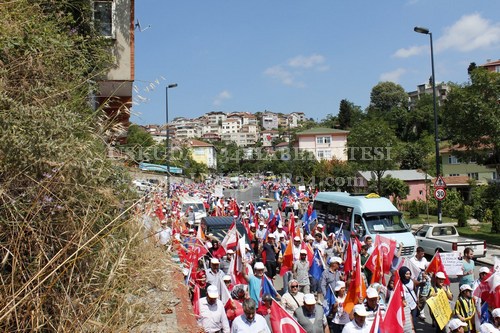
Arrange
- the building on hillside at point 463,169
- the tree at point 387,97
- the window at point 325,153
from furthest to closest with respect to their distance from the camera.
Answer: the tree at point 387,97 < the window at point 325,153 < the building on hillside at point 463,169

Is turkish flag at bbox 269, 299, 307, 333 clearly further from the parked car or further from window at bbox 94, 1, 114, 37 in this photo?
the parked car

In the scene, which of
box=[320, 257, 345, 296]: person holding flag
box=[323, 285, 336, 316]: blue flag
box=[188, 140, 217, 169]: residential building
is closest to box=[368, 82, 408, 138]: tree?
box=[188, 140, 217, 169]: residential building

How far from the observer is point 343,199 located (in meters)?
18.5

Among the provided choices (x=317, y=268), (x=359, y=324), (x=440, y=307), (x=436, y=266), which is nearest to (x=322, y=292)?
(x=317, y=268)

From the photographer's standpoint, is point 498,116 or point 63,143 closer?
point 63,143

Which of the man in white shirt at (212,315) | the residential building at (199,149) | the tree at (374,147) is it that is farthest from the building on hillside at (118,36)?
the tree at (374,147)

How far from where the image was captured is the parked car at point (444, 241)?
50.1ft

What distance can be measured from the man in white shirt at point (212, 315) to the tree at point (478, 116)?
1592cm

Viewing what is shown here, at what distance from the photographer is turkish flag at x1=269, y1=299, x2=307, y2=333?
5.92 metres

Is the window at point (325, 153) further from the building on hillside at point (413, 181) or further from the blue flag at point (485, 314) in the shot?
the blue flag at point (485, 314)

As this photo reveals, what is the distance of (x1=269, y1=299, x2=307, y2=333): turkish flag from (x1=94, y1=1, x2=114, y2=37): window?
6407mm

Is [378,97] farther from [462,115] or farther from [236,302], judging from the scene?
[236,302]

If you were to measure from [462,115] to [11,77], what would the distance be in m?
18.6

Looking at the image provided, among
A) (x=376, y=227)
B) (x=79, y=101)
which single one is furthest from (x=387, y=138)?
(x=79, y=101)
